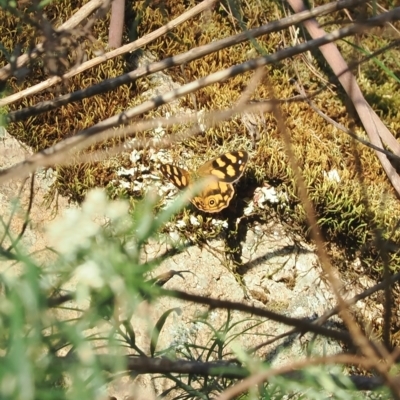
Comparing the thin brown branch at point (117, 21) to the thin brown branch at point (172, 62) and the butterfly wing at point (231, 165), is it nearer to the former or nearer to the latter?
the butterfly wing at point (231, 165)

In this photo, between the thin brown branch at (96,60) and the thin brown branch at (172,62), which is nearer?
the thin brown branch at (172,62)

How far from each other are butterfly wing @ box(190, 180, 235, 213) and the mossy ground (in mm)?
116

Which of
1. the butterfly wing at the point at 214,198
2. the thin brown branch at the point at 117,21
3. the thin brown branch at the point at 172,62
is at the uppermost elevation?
the thin brown branch at the point at 117,21

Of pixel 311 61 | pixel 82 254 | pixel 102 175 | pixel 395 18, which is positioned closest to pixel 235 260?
pixel 102 175

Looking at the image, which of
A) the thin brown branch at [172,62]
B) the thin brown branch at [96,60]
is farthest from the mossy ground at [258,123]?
the thin brown branch at [172,62]

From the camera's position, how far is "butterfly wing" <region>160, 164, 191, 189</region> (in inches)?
110

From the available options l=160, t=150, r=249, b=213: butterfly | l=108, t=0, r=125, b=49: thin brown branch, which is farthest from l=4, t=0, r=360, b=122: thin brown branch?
l=108, t=0, r=125, b=49: thin brown branch

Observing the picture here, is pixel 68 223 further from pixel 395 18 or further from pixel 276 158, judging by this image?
pixel 276 158

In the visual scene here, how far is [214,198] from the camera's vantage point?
2771mm

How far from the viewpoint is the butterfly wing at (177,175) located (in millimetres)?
2785

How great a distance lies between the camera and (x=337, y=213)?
117 inches

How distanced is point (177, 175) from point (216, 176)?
0.17m

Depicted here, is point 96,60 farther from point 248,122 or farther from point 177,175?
point 248,122

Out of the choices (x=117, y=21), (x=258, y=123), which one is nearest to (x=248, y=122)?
(x=258, y=123)
